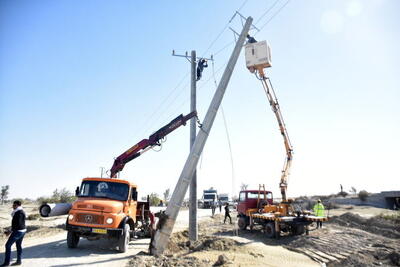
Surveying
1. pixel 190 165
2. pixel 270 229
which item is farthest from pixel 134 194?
pixel 270 229

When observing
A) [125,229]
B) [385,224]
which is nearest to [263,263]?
[125,229]

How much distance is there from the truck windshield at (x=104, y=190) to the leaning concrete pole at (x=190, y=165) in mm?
2413

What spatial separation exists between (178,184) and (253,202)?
10974 mm

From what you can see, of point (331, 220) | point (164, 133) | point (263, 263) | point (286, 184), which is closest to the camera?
point (263, 263)

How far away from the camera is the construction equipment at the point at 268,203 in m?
14.4

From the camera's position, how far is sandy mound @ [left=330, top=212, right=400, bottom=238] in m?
17.6

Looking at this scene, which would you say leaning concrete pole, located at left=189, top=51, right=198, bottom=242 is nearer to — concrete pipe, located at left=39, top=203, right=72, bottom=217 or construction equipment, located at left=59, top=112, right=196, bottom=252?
construction equipment, located at left=59, top=112, right=196, bottom=252

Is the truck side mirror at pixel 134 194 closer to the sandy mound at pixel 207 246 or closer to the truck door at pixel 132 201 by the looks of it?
the truck door at pixel 132 201

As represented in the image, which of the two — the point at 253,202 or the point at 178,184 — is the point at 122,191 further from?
the point at 253,202

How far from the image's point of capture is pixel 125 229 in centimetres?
1019

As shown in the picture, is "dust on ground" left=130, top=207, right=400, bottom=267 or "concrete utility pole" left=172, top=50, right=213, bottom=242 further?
"concrete utility pole" left=172, top=50, right=213, bottom=242

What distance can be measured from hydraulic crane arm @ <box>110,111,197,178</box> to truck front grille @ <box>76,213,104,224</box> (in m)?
5.29

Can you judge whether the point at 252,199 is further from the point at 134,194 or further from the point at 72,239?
the point at 72,239

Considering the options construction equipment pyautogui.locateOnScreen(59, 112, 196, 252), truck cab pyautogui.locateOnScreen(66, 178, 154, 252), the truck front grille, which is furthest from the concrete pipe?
the truck front grille
